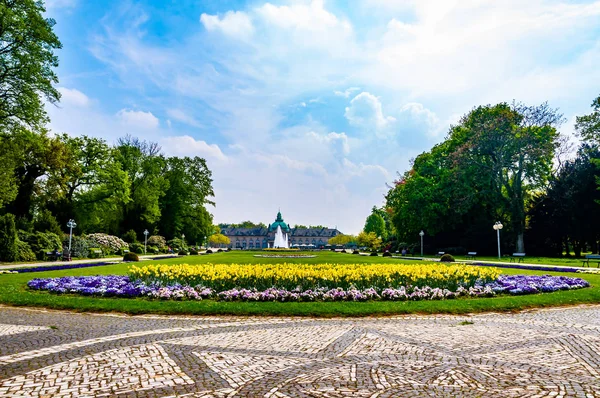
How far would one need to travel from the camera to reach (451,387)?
14.8ft

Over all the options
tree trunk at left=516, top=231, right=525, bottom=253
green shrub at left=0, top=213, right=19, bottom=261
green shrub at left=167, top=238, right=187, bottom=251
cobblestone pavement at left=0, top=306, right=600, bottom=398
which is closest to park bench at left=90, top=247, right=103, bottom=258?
green shrub at left=0, top=213, right=19, bottom=261

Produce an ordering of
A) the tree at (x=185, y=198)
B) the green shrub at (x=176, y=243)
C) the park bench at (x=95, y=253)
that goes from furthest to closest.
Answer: the tree at (x=185, y=198) → the green shrub at (x=176, y=243) → the park bench at (x=95, y=253)

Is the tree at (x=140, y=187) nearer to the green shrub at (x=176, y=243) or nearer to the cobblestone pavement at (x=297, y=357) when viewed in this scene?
the green shrub at (x=176, y=243)

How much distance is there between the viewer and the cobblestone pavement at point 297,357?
4473mm

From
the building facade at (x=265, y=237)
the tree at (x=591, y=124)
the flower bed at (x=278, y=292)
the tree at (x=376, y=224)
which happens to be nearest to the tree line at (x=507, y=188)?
the tree at (x=591, y=124)

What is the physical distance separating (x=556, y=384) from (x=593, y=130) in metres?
39.1

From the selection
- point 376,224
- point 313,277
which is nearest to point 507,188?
point 313,277

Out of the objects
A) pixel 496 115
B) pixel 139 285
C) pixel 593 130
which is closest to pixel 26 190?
pixel 139 285

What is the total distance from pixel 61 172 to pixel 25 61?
19.0 m

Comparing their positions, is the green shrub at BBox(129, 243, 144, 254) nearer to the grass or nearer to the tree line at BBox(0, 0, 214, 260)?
the tree line at BBox(0, 0, 214, 260)

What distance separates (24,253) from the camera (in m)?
30.0

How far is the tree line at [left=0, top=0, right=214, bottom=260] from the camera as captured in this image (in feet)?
84.5

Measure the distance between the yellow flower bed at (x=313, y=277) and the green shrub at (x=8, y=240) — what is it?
19886mm

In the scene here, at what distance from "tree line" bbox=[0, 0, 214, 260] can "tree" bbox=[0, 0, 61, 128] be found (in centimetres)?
5
